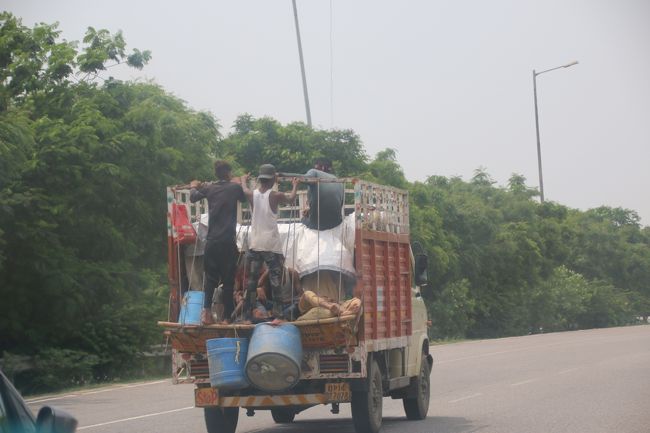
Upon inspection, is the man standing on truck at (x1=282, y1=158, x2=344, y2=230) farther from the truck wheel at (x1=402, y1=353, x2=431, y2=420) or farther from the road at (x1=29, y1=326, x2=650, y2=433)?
the truck wheel at (x1=402, y1=353, x2=431, y2=420)

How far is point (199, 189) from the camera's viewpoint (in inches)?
482

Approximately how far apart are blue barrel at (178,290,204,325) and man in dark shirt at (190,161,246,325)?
271 millimetres

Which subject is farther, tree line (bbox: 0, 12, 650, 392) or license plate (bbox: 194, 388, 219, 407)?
tree line (bbox: 0, 12, 650, 392)

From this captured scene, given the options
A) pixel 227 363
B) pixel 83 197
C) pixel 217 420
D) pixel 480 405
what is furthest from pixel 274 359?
pixel 83 197

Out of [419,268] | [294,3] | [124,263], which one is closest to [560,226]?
[294,3]

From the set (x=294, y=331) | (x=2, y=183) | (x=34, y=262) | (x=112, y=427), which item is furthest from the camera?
(x=34, y=262)

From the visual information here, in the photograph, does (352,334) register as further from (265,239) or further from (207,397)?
(207,397)

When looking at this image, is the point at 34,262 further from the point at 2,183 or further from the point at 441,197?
the point at 441,197

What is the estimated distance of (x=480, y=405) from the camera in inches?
646

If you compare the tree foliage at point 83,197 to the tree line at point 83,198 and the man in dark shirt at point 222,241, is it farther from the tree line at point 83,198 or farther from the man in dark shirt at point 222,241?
the man in dark shirt at point 222,241

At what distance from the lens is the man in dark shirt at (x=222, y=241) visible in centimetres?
1189

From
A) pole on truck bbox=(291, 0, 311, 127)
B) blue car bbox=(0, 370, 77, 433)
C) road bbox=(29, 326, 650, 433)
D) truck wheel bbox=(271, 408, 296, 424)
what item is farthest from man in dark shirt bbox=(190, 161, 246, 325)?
pole on truck bbox=(291, 0, 311, 127)

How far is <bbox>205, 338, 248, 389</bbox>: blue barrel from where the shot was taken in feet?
36.9

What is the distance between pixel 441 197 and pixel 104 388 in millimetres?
31918
